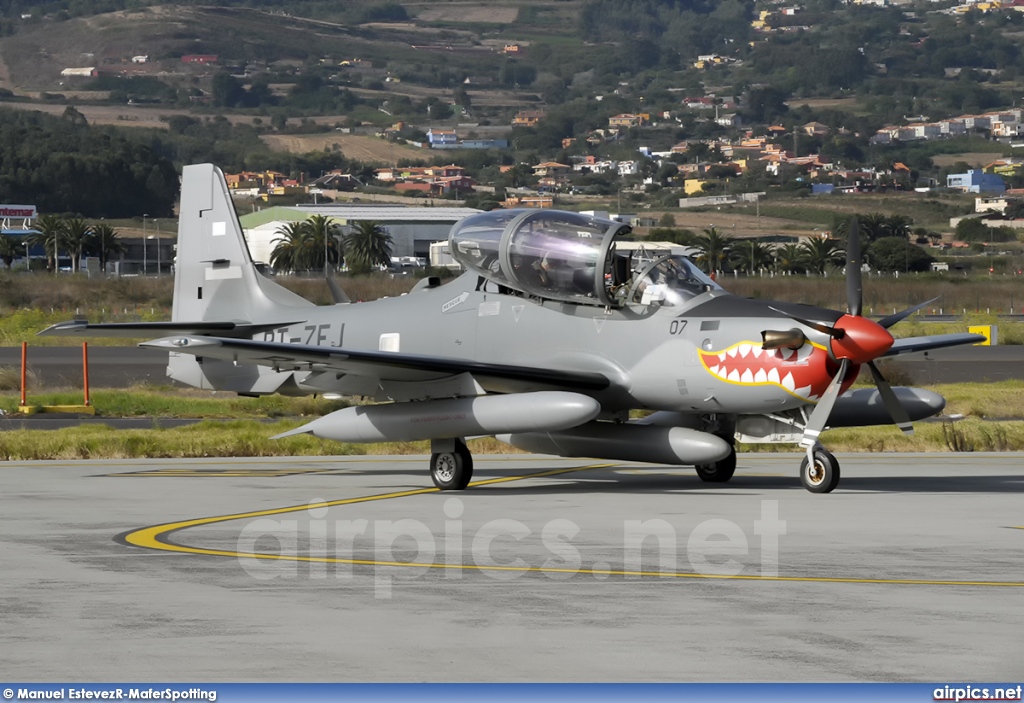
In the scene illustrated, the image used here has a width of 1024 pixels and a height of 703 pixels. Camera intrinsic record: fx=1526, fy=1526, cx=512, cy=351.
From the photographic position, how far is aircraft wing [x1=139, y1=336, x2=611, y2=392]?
18.5 meters

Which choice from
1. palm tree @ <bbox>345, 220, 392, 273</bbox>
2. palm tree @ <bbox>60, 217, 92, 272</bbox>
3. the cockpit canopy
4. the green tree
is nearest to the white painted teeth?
the cockpit canopy

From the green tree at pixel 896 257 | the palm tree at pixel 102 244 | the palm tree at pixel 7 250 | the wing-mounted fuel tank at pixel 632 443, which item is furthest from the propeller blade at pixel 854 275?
the palm tree at pixel 7 250

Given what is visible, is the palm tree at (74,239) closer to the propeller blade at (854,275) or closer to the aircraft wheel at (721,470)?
the aircraft wheel at (721,470)

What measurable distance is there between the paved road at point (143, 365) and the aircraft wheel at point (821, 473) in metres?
21.9

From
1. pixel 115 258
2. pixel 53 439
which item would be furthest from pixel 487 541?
pixel 115 258

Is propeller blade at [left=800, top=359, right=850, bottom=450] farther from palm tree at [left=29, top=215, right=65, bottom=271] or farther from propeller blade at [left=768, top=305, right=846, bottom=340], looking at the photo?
palm tree at [left=29, top=215, right=65, bottom=271]

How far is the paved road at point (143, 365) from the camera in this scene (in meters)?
45.3

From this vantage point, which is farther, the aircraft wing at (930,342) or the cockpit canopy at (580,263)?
the aircraft wing at (930,342)

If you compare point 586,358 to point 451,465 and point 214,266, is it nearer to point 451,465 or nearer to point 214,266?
point 451,465

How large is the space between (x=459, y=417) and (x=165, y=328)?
205 inches

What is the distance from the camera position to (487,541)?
47.0 ft

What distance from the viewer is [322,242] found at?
465 feet

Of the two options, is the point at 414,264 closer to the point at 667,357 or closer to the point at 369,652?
the point at 667,357

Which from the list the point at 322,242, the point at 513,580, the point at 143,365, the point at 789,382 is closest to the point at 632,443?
the point at 789,382
